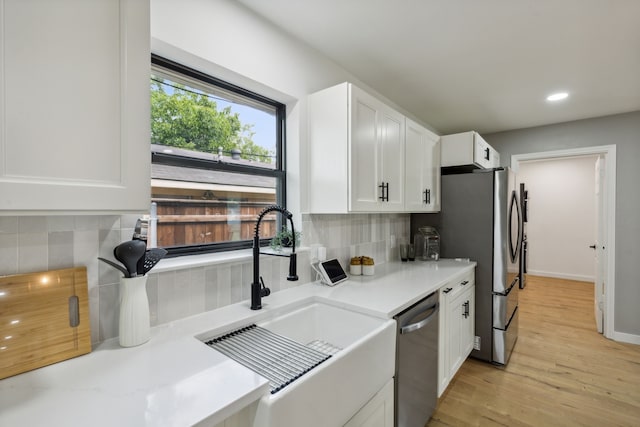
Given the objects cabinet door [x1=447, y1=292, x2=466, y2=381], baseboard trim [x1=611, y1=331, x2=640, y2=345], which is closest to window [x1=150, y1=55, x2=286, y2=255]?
cabinet door [x1=447, y1=292, x2=466, y2=381]

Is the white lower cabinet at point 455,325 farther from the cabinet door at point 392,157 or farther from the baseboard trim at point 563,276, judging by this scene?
the baseboard trim at point 563,276

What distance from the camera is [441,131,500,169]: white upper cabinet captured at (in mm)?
2844

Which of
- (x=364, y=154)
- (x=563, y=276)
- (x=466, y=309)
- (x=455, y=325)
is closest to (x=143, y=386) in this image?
(x=364, y=154)

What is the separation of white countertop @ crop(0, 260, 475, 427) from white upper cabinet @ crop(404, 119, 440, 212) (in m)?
1.74

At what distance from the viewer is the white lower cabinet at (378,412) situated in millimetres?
1163

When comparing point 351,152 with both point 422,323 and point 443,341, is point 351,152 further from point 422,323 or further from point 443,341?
point 443,341

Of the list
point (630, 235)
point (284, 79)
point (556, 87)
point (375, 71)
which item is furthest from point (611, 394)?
point (284, 79)

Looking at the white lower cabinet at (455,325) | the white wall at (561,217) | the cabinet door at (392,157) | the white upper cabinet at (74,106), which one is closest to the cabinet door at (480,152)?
the cabinet door at (392,157)

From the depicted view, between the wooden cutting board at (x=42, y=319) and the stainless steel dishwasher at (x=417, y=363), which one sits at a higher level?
the wooden cutting board at (x=42, y=319)

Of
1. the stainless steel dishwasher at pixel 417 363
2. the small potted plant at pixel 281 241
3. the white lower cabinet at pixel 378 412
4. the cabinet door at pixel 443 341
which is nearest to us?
the white lower cabinet at pixel 378 412

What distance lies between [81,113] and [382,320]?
4.47ft

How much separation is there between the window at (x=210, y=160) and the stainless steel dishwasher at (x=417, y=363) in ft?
3.21

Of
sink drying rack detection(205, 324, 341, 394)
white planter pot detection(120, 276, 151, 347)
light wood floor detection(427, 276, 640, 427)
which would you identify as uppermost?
white planter pot detection(120, 276, 151, 347)

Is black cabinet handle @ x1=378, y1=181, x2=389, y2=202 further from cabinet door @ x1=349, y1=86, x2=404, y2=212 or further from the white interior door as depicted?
the white interior door
